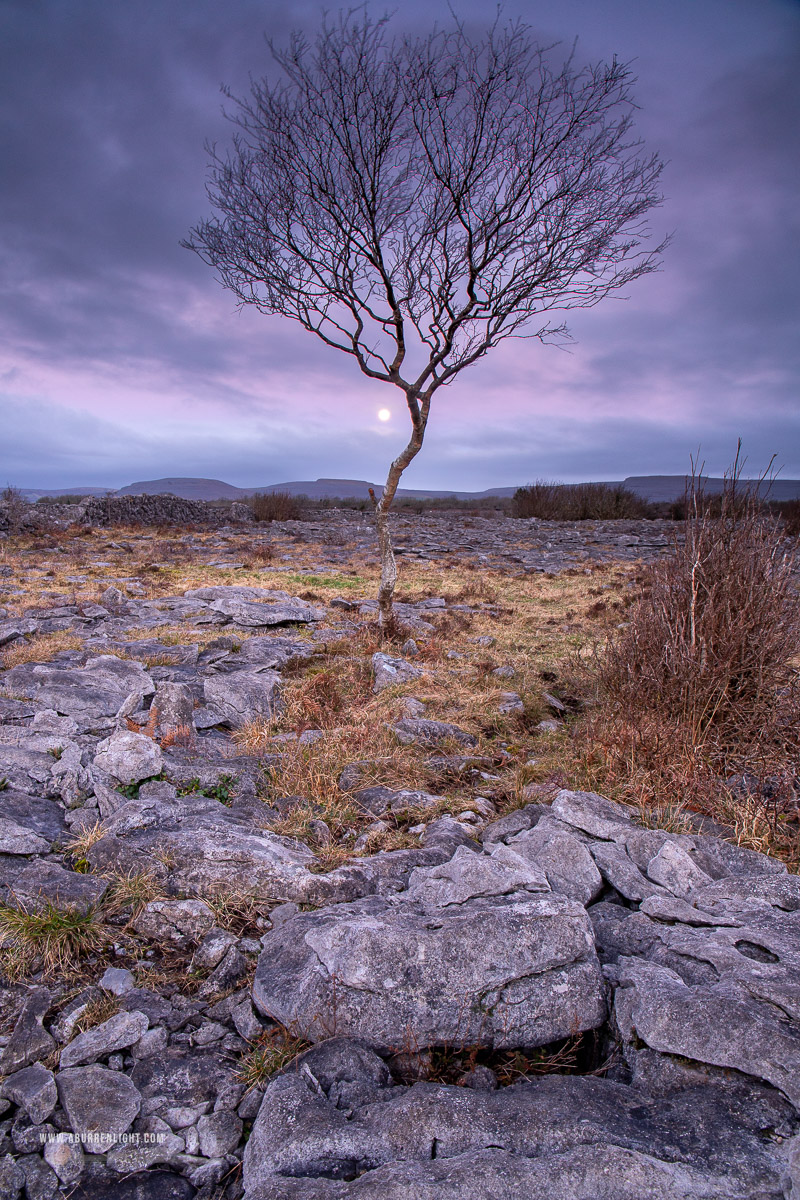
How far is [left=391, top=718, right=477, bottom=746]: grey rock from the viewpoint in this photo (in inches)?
207

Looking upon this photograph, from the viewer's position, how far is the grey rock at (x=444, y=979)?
2273 millimetres

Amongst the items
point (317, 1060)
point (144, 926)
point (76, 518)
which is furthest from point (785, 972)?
point (76, 518)

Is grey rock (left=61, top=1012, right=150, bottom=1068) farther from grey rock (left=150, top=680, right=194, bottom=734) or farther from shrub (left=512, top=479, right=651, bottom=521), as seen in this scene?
shrub (left=512, top=479, right=651, bottom=521)

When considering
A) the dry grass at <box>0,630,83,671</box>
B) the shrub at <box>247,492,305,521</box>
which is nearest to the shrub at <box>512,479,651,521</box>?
the shrub at <box>247,492,305,521</box>

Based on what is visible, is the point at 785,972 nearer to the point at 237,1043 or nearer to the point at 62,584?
the point at 237,1043

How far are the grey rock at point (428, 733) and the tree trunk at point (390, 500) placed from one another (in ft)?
10.7

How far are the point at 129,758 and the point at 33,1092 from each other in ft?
7.35

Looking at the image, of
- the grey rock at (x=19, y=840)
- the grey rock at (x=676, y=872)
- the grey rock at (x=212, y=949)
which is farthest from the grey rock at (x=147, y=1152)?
the grey rock at (x=676, y=872)

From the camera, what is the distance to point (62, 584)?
12.5 m

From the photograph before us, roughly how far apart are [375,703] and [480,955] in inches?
143

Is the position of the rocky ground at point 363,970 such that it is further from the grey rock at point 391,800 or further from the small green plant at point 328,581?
the small green plant at point 328,581

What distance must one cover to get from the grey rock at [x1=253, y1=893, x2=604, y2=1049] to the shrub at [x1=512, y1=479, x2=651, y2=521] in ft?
111

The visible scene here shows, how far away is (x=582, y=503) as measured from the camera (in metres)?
35.1

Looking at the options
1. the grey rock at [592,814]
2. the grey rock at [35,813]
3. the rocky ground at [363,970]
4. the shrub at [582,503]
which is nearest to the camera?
the rocky ground at [363,970]
